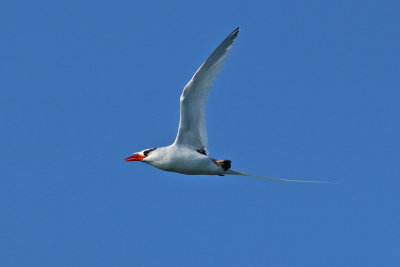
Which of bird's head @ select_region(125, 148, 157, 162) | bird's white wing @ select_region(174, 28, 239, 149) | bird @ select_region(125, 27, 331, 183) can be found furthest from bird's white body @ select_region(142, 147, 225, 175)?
bird's head @ select_region(125, 148, 157, 162)

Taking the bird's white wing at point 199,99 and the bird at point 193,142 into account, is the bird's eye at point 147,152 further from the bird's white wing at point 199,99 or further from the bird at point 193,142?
the bird's white wing at point 199,99

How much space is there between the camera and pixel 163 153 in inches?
559

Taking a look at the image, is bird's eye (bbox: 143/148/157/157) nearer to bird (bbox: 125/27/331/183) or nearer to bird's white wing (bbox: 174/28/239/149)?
bird (bbox: 125/27/331/183)

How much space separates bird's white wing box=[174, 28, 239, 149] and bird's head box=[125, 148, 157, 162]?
97 centimetres

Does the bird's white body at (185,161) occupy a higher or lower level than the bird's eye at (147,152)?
lower

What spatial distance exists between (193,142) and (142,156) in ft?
5.47

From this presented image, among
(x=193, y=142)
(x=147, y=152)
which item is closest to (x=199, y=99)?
(x=193, y=142)

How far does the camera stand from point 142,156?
49.2 ft

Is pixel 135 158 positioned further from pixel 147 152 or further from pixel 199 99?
pixel 199 99

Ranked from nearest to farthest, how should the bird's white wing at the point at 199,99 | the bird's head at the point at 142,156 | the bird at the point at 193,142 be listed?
the bird's white wing at the point at 199,99
the bird at the point at 193,142
the bird's head at the point at 142,156

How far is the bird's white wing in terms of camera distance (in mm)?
12727

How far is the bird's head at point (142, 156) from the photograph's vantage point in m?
14.7

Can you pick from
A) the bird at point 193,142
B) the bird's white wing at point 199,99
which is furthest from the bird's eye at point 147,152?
the bird's white wing at point 199,99

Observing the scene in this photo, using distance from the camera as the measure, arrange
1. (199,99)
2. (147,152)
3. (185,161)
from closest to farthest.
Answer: (199,99)
(185,161)
(147,152)
